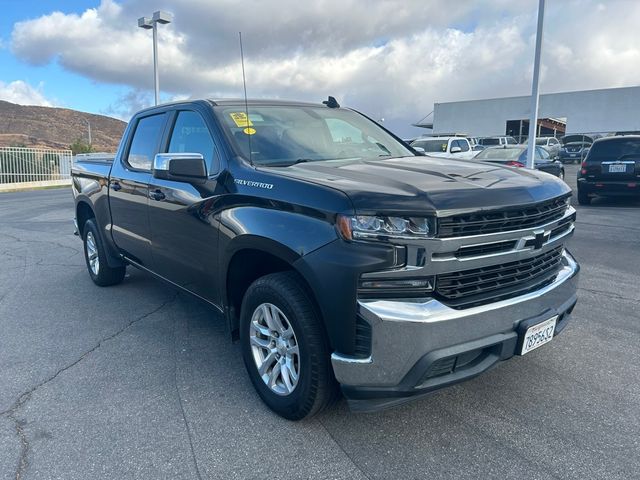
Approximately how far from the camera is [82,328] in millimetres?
4750

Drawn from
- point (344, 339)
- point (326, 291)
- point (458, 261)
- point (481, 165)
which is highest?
point (481, 165)

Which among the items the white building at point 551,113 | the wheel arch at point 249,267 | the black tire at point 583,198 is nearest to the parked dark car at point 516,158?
the black tire at point 583,198

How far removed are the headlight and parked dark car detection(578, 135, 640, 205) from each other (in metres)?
11.3

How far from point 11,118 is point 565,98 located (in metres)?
71.8

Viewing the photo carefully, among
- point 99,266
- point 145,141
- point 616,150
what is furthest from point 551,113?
point 145,141

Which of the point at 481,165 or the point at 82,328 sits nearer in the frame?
the point at 481,165

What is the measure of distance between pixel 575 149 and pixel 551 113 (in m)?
11.4

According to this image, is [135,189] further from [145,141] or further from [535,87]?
[535,87]

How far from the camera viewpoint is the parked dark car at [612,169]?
1187cm

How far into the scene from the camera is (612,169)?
39.7 feet

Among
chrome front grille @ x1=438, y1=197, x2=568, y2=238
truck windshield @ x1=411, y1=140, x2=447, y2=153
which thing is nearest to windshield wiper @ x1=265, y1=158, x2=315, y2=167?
chrome front grille @ x1=438, y1=197, x2=568, y2=238

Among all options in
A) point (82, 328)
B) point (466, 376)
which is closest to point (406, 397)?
point (466, 376)

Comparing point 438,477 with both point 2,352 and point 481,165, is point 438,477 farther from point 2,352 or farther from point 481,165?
point 2,352

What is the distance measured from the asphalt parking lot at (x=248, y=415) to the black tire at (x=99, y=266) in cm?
88
